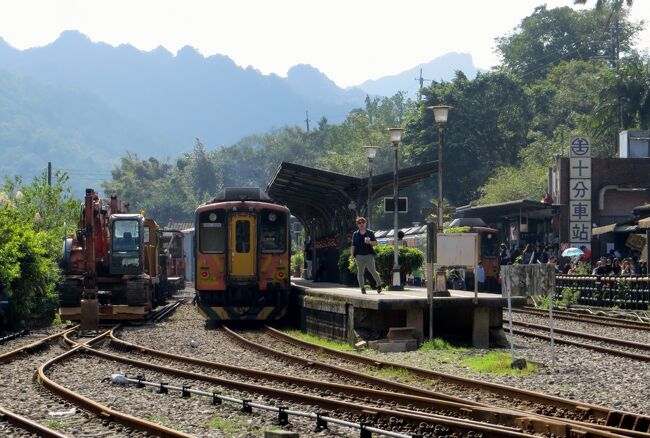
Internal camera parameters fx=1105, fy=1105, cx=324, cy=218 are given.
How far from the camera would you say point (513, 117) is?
77.5 meters

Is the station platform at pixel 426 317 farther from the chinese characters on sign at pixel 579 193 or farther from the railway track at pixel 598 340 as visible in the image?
the chinese characters on sign at pixel 579 193

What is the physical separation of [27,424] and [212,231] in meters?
15.9

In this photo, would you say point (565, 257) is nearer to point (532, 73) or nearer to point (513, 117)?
point (513, 117)

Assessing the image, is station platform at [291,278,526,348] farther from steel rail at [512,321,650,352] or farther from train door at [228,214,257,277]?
train door at [228,214,257,277]

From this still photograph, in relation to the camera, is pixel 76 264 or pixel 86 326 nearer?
pixel 86 326

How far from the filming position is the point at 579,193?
138 feet

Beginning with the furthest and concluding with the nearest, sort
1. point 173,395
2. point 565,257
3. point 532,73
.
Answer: point 532,73 < point 565,257 < point 173,395

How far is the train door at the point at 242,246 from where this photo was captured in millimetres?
25625

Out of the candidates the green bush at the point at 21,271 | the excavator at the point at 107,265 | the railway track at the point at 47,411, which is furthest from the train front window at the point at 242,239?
the railway track at the point at 47,411

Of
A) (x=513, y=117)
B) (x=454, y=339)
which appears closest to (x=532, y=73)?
Result: (x=513, y=117)

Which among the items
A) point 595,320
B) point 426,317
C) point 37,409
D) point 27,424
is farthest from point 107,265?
point 27,424

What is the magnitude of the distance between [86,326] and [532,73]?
3355 inches

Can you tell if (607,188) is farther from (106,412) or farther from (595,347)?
(106,412)

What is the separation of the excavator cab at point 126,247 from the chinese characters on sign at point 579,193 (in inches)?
720
